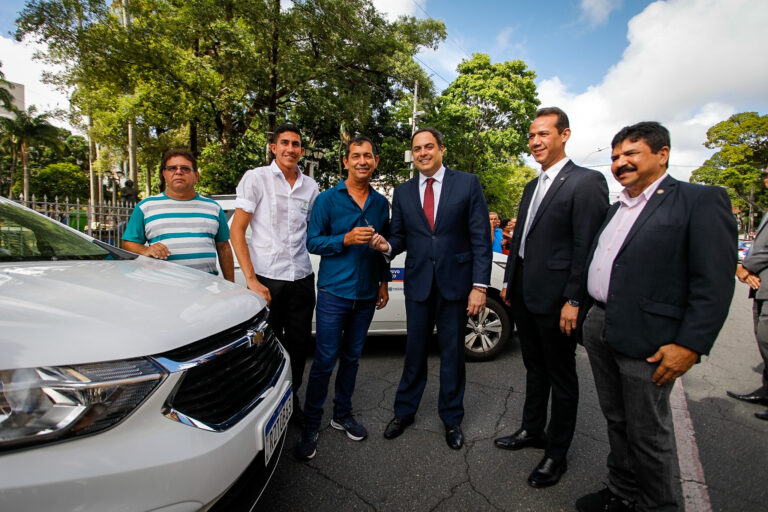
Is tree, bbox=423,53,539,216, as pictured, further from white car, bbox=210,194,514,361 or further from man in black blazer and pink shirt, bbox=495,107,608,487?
man in black blazer and pink shirt, bbox=495,107,608,487

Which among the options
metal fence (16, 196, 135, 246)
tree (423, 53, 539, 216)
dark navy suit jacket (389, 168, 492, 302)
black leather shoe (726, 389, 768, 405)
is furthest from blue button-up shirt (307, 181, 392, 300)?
tree (423, 53, 539, 216)

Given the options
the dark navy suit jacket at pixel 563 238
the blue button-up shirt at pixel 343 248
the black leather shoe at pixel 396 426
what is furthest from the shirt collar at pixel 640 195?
the black leather shoe at pixel 396 426

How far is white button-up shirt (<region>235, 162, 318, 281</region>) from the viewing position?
2621 millimetres

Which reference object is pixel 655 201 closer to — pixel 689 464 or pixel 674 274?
pixel 674 274

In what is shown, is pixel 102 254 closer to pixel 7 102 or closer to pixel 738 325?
pixel 738 325

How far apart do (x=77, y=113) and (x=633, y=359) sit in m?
18.6

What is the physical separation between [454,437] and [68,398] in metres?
2.16

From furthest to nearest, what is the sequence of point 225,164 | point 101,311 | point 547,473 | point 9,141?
point 9,141 < point 225,164 < point 547,473 < point 101,311

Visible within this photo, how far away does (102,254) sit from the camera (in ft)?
7.31

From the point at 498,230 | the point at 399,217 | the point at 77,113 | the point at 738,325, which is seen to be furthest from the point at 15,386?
the point at 77,113

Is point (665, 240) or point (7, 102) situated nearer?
point (665, 240)

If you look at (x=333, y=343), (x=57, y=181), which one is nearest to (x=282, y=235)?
(x=333, y=343)

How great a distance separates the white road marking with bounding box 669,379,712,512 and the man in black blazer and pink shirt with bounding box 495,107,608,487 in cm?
65

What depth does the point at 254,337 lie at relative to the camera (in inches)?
68.4
